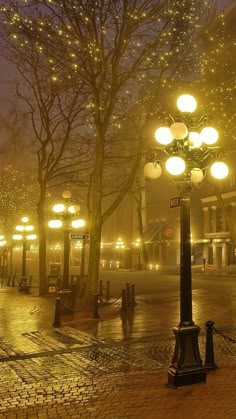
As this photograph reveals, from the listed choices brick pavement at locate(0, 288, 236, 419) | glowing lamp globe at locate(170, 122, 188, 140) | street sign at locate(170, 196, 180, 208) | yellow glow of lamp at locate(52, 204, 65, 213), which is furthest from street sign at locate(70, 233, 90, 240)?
glowing lamp globe at locate(170, 122, 188, 140)

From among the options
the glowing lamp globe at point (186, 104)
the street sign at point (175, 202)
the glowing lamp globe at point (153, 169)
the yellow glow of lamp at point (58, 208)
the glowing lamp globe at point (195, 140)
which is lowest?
the street sign at point (175, 202)

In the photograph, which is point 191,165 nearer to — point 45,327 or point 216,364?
point 216,364

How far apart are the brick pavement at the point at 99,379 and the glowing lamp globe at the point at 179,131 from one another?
396 centimetres

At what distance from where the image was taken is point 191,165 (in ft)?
27.1

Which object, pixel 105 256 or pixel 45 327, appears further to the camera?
pixel 105 256

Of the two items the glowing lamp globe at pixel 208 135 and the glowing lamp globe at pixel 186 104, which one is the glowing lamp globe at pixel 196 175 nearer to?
the glowing lamp globe at pixel 208 135

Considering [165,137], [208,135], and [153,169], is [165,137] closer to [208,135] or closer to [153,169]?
[208,135]

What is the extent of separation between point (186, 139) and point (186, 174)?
0.59 m

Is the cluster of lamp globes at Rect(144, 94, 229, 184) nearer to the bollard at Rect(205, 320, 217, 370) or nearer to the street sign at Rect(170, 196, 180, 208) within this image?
the street sign at Rect(170, 196, 180, 208)

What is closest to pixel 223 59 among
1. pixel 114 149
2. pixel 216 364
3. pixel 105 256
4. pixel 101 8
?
pixel 101 8

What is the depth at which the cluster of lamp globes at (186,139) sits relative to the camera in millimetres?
7945

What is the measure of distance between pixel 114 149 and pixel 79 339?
55.6ft

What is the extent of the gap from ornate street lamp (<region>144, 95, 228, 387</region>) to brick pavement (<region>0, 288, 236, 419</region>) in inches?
12.7

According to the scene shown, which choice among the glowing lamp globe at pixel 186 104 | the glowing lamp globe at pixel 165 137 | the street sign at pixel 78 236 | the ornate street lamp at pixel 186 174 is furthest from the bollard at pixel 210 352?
the street sign at pixel 78 236
